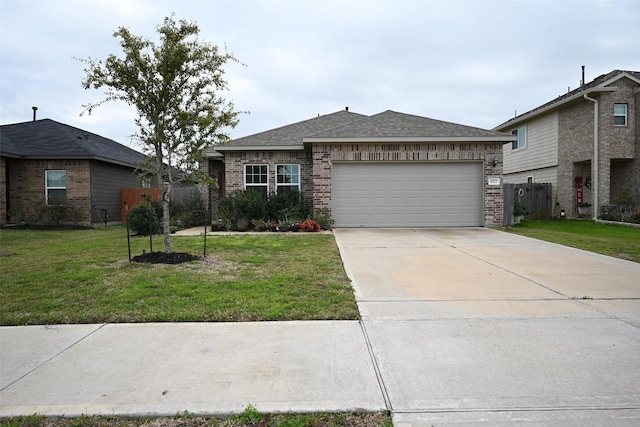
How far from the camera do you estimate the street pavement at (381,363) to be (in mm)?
2758

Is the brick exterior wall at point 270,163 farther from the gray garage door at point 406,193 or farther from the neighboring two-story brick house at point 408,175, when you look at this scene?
the gray garage door at point 406,193

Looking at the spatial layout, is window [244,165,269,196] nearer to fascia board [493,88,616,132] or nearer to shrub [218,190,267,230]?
shrub [218,190,267,230]

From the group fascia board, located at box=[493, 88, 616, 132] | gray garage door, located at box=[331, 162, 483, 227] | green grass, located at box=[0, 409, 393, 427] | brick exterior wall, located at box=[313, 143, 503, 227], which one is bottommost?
green grass, located at box=[0, 409, 393, 427]

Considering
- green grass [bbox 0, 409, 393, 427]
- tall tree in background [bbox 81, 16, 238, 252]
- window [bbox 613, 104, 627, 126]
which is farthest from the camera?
window [bbox 613, 104, 627, 126]

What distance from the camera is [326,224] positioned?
14.1 m

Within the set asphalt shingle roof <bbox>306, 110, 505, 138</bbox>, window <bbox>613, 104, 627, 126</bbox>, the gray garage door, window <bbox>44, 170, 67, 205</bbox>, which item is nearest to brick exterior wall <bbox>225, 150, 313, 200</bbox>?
the gray garage door

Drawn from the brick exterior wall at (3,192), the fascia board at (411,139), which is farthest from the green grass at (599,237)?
the brick exterior wall at (3,192)

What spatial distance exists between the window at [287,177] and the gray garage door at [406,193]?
1.81 m

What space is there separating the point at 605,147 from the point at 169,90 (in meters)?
17.0

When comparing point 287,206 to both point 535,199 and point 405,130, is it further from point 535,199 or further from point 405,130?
point 535,199

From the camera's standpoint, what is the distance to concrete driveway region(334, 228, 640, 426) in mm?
A: 2748

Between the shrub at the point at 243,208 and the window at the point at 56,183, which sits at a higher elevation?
the window at the point at 56,183

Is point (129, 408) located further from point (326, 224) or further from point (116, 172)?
point (116, 172)

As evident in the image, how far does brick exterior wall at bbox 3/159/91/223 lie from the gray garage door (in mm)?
11302
